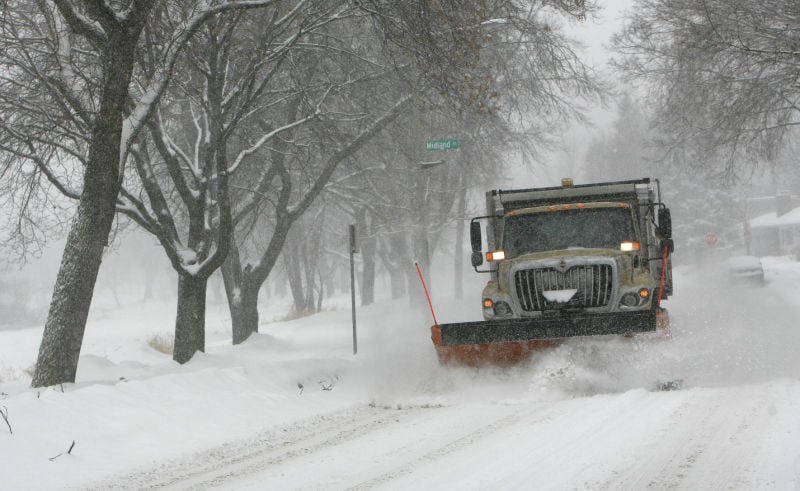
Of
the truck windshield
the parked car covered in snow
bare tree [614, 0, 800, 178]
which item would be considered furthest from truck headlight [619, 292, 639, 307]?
the parked car covered in snow

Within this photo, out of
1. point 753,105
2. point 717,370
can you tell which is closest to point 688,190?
point 753,105

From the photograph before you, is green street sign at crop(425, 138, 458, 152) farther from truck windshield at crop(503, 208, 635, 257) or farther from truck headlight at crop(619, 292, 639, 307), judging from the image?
truck headlight at crop(619, 292, 639, 307)

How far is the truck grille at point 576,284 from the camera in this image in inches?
426

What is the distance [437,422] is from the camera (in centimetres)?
878

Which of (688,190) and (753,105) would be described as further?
(688,190)

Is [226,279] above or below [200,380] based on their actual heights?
above

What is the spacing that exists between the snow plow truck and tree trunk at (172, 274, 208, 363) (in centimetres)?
465

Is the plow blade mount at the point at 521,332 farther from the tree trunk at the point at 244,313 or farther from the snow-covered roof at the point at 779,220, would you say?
the snow-covered roof at the point at 779,220

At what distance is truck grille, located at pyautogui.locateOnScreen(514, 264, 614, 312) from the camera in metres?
10.8

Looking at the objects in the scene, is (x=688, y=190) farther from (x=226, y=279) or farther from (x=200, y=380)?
(x=200, y=380)

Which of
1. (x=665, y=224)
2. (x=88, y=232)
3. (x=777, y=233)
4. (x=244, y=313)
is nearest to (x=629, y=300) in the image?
(x=665, y=224)

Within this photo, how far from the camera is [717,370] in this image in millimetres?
10445

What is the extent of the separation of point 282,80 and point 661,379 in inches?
407

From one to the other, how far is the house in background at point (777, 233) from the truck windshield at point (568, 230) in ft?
217
